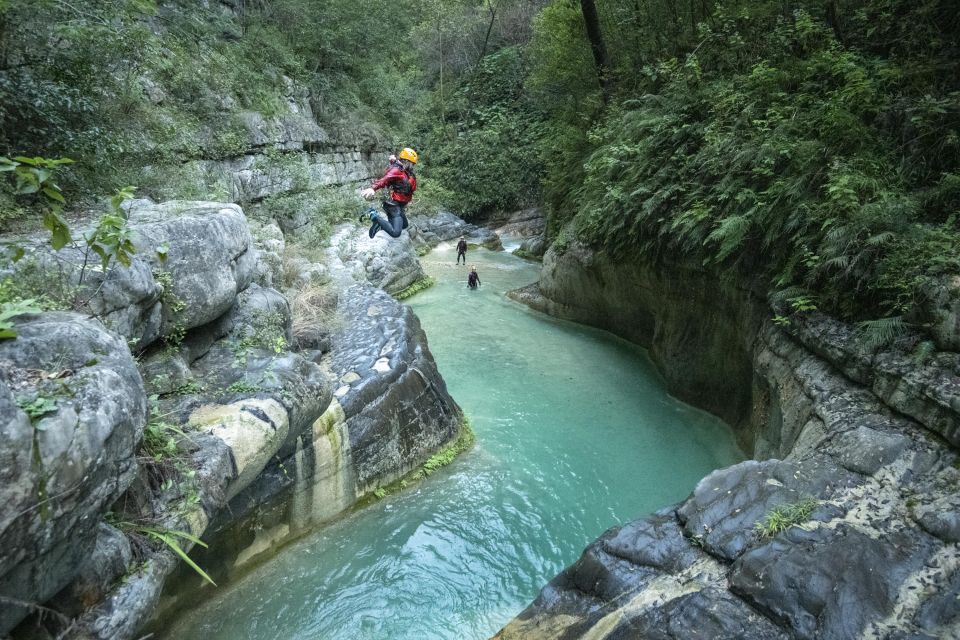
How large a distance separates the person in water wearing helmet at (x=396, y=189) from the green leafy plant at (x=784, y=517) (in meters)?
6.67

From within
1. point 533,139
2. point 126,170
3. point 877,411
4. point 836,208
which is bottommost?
point 877,411

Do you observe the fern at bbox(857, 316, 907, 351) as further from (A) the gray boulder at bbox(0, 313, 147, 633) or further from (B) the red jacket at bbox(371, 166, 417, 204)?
(A) the gray boulder at bbox(0, 313, 147, 633)

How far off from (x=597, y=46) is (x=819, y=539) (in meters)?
14.1

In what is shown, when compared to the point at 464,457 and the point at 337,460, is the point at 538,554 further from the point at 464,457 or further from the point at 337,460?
the point at 337,460

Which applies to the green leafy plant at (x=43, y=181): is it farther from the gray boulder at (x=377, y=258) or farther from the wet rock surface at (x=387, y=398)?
the gray boulder at (x=377, y=258)

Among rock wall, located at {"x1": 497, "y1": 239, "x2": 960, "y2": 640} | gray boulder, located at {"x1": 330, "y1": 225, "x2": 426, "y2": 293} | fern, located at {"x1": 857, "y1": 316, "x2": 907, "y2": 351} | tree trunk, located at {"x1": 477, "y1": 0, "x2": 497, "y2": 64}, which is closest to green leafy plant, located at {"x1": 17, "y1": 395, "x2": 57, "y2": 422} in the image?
rock wall, located at {"x1": 497, "y1": 239, "x2": 960, "y2": 640}

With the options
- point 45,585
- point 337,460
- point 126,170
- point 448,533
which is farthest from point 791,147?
point 126,170

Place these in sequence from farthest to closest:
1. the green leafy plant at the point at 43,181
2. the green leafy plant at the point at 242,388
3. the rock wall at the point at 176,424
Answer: the green leafy plant at the point at 242,388 < the rock wall at the point at 176,424 < the green leafy plant at the point at 43,181

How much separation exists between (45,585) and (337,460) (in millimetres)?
3833

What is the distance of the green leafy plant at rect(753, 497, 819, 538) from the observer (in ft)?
14.3

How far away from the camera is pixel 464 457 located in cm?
854

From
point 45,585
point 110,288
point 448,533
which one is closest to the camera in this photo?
point 45,585

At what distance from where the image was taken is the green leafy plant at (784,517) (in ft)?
14.3

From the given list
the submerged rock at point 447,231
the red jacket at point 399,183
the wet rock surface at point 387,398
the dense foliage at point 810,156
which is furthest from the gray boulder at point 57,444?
the submerged rock at point 447,231
